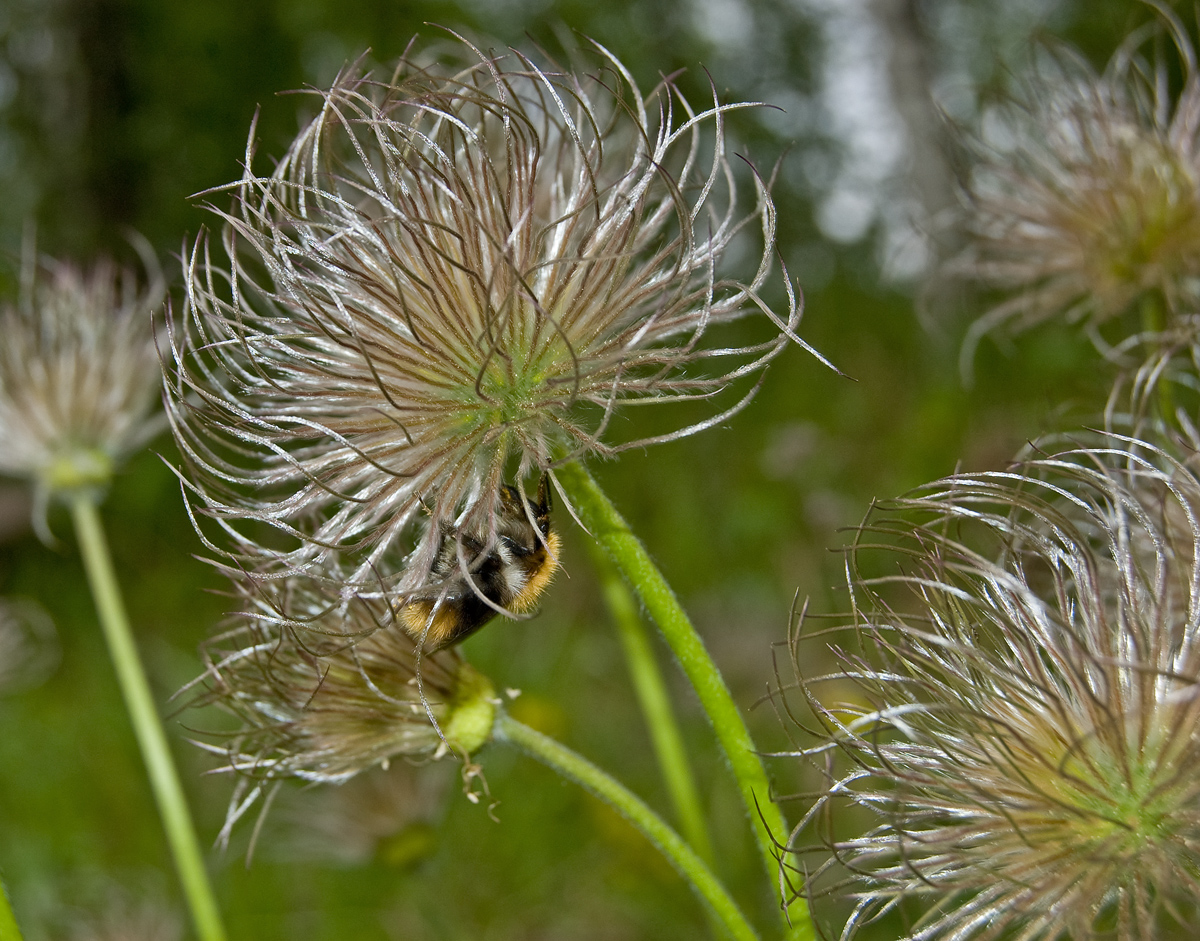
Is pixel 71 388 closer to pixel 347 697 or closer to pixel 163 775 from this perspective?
pixel 163 775

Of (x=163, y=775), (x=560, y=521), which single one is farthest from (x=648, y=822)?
(x=560, y=521)

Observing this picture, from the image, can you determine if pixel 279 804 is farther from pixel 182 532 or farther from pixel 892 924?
pixel 182 532

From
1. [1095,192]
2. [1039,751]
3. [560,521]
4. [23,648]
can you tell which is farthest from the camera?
[560,521]

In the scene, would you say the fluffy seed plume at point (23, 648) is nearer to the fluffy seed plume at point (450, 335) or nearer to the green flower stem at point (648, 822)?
the fluffy seed plume at point (450, 335)

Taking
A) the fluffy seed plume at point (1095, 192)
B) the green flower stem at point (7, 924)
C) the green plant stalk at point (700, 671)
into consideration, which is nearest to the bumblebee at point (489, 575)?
the green plant stalk at point (700, 671)

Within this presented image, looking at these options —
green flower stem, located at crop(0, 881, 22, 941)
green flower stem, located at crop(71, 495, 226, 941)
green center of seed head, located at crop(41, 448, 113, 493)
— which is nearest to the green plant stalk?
green flower stem, located at crop(0, 881, 22, 941)

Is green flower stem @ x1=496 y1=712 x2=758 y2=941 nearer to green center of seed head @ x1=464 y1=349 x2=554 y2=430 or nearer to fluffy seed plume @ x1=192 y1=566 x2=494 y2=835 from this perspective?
fluffy seed plume @ x1=192 y1=566 x2=494 y2=835
